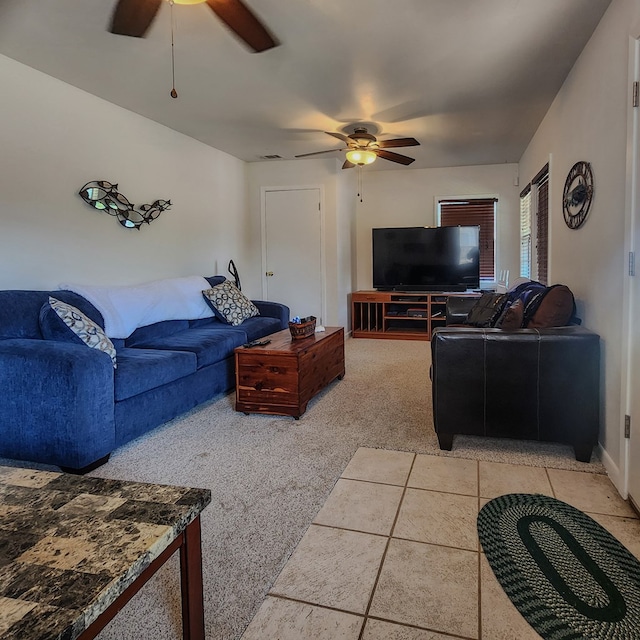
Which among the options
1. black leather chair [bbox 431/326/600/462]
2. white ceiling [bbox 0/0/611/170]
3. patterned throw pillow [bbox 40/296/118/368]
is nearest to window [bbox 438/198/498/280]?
white ceiling [bbox 0/0/611/170]

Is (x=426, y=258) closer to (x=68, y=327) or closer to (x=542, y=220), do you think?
(x=542, y=220)

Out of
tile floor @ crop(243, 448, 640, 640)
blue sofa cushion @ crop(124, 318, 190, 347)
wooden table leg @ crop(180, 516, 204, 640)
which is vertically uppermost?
blue sofa cushion @ crop(124, 318, 190, 347)

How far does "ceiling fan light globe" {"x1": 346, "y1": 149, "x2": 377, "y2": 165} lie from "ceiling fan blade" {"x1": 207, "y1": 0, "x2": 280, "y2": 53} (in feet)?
7.30

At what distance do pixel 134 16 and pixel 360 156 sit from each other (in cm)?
276

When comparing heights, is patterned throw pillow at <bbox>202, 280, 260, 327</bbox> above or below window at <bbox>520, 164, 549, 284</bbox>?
below

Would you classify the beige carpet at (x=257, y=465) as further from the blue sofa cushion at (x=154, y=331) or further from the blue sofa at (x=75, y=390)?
the blue sofa cushion at (x=154, y=331)

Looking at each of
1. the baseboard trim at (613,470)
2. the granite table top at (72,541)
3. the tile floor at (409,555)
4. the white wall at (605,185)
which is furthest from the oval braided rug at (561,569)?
the granite table top at (72,541)

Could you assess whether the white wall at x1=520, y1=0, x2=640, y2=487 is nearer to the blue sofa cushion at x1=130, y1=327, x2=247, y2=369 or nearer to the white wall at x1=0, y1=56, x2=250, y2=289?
the blue sofa cushion at x1=130, y1=327, x2=247, y2=369

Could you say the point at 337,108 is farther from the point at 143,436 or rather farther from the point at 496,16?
the point at 143,436

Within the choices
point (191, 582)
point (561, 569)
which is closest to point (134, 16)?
point (191, 582)

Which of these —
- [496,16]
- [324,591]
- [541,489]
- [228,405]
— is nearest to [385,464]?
[541,489]

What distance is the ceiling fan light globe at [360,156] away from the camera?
181 inches

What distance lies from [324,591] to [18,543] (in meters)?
0.93

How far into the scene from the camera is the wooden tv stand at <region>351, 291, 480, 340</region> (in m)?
6.23
